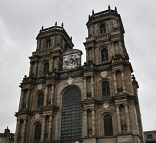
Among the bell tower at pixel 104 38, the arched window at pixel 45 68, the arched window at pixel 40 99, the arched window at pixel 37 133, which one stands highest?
the bell tower at pixel 104 38

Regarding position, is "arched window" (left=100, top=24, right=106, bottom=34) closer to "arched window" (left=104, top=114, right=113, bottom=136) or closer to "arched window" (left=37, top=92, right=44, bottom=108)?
"arched window" (left=37, top=92, right=44, bottom=108)

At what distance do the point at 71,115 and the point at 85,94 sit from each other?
3641 mm

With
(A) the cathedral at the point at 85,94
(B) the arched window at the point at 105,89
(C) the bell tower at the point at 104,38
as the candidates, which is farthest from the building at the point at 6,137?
(B) the arched window at the point at 105,89

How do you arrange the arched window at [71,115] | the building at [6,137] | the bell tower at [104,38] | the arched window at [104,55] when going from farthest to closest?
the building at [6,137] < the arched window at [104,55] < the bell tower at [104,38] < the arched window at [71,115]

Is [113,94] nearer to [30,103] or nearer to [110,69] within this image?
[110,69]

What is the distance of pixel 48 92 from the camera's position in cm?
4119

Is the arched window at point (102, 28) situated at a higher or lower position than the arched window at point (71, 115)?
higher

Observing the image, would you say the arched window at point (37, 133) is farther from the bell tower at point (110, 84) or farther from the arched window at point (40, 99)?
the bell tower at point (110, 84)

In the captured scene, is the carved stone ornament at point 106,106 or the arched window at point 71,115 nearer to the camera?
the carved stone ornament at point 106,106

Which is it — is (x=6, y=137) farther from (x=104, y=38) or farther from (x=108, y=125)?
(x=104, y=38)

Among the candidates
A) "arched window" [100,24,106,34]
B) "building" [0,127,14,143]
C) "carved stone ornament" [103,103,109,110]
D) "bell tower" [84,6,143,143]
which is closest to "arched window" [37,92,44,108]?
"bell tower" [84,6,143,143]

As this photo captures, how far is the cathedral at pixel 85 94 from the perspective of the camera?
1367 inches

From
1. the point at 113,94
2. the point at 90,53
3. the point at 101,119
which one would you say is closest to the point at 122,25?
the point at 90,53

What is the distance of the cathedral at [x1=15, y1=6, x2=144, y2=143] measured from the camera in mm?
34719
